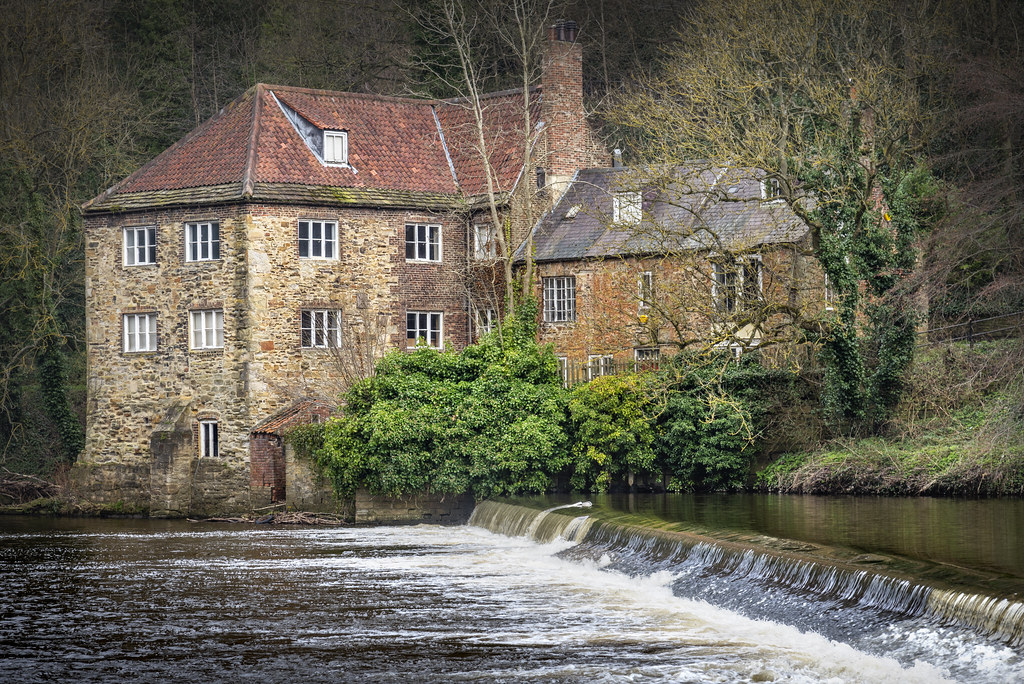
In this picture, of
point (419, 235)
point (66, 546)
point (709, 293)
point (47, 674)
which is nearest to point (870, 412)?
point (709, 293)

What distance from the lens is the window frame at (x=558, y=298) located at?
131ft

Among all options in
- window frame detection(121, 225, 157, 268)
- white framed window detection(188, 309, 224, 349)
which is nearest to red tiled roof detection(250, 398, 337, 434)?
white framed window detection(188, 309, 224, 349)

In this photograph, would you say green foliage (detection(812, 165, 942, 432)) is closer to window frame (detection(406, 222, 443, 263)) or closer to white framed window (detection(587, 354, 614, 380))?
white framed window (detection(587, 354, 614, 380))

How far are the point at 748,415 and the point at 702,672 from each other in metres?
16.9

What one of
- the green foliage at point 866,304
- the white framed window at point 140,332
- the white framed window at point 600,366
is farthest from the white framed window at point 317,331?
the green foliage at point 866,304

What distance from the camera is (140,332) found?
3978 centimetres

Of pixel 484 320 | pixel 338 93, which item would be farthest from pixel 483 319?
pixel 338 93

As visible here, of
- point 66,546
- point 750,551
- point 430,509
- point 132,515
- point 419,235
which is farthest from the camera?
point 419,235

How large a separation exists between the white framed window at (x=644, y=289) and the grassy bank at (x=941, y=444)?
510 cm

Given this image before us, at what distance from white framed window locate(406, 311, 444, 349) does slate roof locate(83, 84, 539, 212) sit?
344 cm

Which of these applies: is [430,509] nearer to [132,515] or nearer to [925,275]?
[132,515]

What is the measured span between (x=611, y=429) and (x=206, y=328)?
44.9ft

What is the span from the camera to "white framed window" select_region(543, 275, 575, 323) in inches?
1574

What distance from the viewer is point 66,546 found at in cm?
2938
